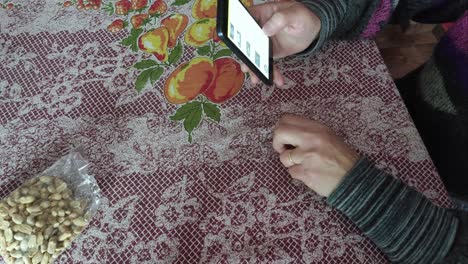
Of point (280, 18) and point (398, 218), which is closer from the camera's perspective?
point (398, 218)

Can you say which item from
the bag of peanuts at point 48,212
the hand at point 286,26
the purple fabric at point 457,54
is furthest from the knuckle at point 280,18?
the bag of peanuts at point 48,212

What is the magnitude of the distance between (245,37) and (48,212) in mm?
374

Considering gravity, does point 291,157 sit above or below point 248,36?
below

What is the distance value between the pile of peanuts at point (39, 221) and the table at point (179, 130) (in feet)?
0.08

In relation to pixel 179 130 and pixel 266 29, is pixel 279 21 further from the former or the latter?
pixel 179 130

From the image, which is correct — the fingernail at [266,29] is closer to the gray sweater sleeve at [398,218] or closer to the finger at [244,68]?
the finger at [244,68]

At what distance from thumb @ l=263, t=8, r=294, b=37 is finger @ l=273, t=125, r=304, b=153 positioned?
17 centimetres

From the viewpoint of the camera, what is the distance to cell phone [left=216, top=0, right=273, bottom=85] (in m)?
0.51

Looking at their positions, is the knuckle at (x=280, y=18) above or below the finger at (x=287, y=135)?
above

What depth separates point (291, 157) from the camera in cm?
60

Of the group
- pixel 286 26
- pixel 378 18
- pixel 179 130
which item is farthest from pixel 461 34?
pixel 179 130

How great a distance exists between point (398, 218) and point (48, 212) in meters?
0.49

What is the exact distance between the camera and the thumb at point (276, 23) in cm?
66

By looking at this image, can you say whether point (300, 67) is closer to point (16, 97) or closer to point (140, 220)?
point (140, 220)
